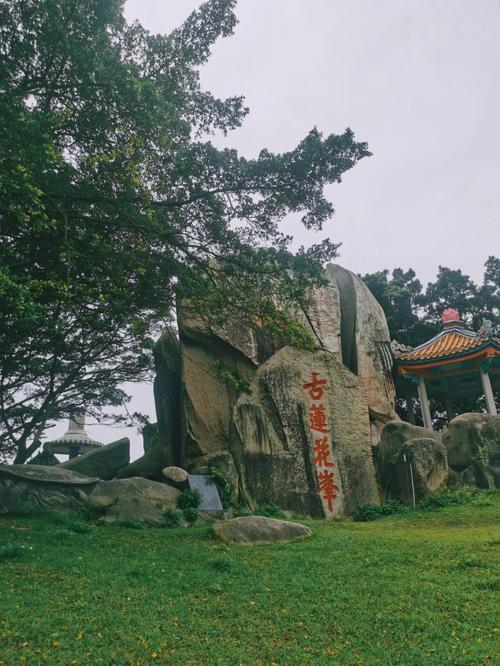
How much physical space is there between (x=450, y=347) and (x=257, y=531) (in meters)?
10.8

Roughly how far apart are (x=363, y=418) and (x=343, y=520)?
2403 millimetres

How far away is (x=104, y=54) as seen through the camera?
707 centimetres

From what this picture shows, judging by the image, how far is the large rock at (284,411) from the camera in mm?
11820

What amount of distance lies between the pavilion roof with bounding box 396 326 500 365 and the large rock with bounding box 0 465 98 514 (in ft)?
31.8

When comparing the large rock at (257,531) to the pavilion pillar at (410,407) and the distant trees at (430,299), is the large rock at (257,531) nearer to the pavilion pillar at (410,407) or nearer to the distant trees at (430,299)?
the pavilion pillar at (410,407)

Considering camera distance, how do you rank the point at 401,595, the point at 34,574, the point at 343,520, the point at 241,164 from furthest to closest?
1. the point at 343,520
2. the point at 241,164
3. the point at 34,574
4. the point at 401,595

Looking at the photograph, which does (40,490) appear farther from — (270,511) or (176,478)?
(270,511)

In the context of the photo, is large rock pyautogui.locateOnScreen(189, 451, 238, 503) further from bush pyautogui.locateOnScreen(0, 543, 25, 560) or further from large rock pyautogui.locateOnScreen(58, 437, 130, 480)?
bush pyautogui.locateOnScreen(0, 543, 25, 560)

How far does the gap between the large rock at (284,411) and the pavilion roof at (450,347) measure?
1.39 meters

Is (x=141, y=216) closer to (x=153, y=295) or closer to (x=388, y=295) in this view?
(x=153, y=295)

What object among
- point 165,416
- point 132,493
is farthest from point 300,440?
point 165,416

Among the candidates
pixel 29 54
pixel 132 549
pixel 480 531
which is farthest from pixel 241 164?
pixel 480 531

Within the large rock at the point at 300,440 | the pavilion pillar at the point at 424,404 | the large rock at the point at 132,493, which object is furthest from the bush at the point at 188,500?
the pavilion pillar at the point at 424,404

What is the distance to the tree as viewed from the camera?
673 cm
